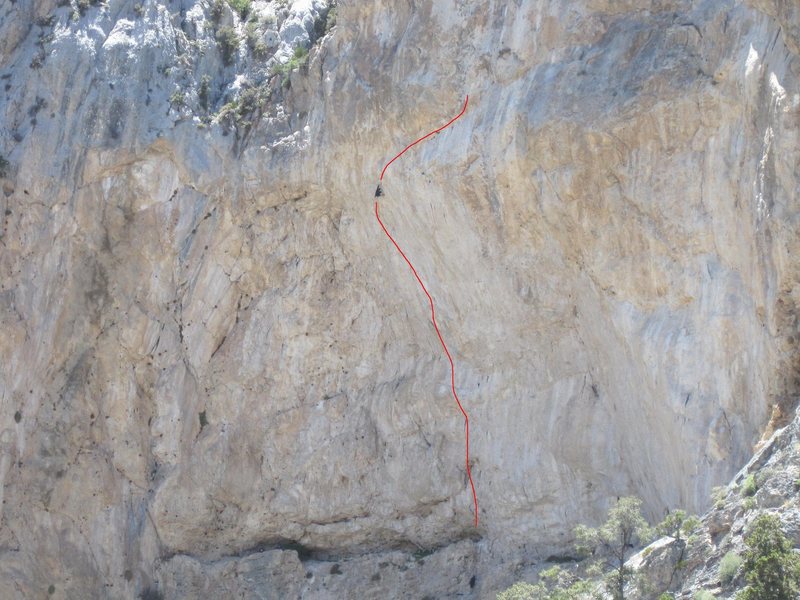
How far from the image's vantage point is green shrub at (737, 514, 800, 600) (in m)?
14.6

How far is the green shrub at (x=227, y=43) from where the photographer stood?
27203mm

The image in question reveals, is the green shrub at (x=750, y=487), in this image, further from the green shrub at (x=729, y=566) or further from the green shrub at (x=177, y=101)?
the green shrub at (x=177, y=101)

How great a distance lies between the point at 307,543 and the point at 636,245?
945cm

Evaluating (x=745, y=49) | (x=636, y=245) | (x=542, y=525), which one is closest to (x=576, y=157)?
(x=636, y=245)

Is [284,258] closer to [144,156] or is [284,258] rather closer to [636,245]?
[144,156]

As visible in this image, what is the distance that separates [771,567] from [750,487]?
1678 mm

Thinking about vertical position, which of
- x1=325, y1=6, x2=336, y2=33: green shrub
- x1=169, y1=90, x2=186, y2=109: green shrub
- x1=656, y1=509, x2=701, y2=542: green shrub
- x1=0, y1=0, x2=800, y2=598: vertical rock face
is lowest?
x1=656, y1=509, x2=701, y2=542: green shrub

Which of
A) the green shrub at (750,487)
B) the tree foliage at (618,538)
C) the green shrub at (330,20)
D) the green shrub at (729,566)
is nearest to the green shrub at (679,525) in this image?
the tree foliage at (618,538)

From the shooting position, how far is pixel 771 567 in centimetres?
1470

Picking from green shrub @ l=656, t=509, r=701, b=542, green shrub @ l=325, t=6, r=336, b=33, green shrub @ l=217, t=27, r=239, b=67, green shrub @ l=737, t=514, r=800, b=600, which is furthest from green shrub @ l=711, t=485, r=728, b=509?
green shrub @ l=217, t=27, r=239, b=67

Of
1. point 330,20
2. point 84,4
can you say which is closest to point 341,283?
point 330,20

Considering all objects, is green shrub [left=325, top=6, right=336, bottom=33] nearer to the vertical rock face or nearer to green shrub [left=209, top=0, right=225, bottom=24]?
the vertical rock face

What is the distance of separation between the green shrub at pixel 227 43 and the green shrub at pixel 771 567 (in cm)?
1664

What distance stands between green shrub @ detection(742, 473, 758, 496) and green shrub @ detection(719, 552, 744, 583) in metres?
0.93
